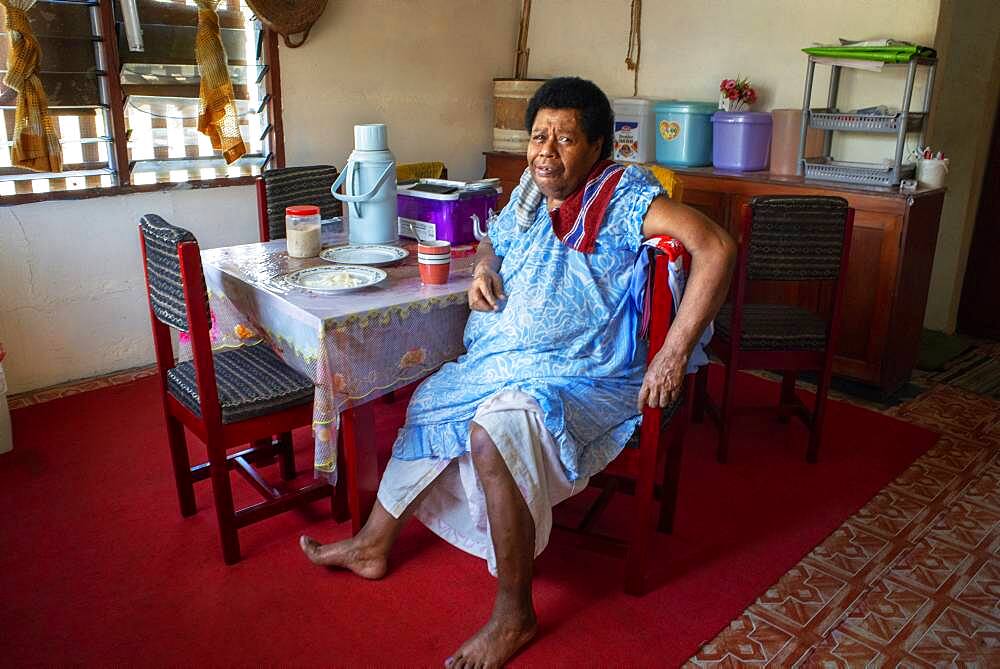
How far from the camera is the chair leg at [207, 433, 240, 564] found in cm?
197

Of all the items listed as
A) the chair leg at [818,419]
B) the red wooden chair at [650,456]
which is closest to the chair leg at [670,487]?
the red wooden chair at [650,456]

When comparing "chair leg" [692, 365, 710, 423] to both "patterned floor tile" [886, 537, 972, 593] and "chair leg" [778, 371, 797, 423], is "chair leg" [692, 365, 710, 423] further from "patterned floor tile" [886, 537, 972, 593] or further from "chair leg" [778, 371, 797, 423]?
"patterned floor tile" [886, 537, 972, 593]

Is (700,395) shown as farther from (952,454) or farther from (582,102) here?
(582,102)

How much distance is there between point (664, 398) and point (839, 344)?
187 centimetres

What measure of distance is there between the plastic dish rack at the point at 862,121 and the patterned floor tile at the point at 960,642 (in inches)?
77.7

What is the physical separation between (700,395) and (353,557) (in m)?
1.55

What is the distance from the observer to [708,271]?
177 centimetres

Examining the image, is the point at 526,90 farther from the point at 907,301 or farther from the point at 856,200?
the point at 907,301

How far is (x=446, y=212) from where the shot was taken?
2400 mm

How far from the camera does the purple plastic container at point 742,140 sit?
140 inches

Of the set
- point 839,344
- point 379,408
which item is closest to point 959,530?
point 839,344

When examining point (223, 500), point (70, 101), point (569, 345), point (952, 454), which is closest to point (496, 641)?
point (569, 345)

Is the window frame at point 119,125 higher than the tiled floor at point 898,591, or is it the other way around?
the window frame at point 119,125

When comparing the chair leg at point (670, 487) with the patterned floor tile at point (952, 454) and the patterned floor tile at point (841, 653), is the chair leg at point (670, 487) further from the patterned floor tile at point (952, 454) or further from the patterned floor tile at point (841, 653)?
the patterned floor tile at point (952, 454)
